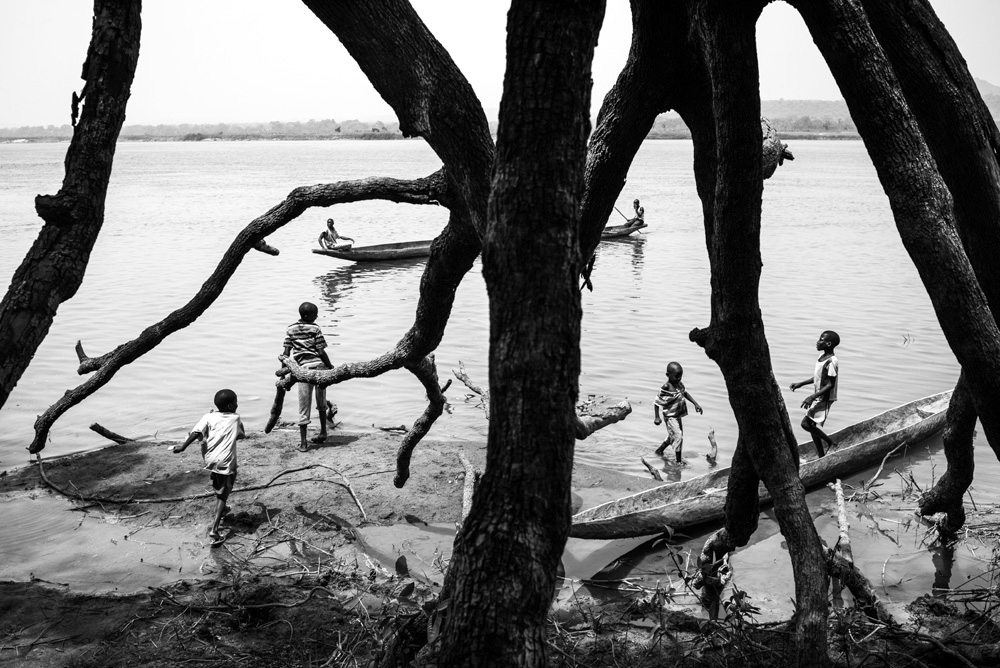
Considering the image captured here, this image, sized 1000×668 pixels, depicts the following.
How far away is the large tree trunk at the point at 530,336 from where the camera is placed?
248 centimetres

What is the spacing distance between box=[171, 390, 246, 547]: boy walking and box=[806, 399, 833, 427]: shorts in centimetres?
516

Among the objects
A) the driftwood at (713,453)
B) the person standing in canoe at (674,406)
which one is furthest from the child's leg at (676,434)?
the driftwood at (713,453)

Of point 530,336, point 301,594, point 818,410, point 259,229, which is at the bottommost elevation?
point 301,594

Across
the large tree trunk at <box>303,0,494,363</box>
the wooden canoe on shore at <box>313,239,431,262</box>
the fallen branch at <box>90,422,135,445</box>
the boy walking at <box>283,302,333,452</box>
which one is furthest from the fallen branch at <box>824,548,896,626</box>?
the wooden canoe on shore at <box>313,239,431,262</box>

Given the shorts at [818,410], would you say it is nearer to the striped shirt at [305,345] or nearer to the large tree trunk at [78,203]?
the striped shirt at [305,345]

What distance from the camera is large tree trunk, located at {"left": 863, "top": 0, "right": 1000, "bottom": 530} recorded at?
3.94m

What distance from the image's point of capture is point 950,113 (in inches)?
155

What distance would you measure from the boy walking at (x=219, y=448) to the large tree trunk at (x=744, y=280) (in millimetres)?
3749

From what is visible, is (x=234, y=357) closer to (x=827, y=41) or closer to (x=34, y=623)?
(x=34, y=623)

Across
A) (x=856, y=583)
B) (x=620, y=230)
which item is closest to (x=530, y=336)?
(x=856, y=583)

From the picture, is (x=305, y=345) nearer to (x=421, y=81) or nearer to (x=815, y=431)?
(x=815, y=431)

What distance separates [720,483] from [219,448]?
4167 mm

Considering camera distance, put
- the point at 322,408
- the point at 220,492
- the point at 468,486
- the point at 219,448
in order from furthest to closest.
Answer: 1. the point at 322,408
2. the point at 468,486
3. the point at 220,492
4. the point at 219,448

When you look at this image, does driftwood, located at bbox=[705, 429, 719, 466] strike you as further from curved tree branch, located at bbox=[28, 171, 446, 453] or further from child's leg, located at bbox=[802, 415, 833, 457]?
curved tree branch, located at bbox=[28, 171, 446, 453]
